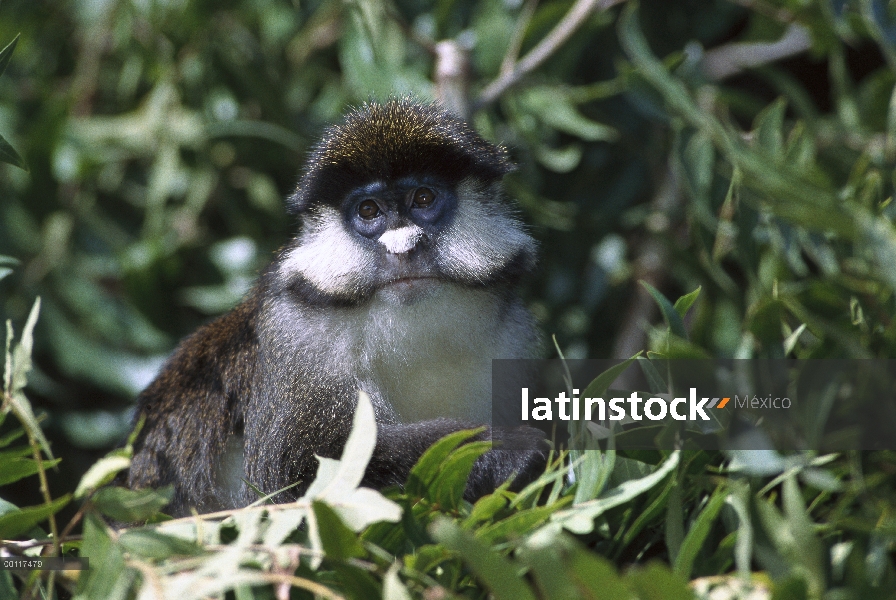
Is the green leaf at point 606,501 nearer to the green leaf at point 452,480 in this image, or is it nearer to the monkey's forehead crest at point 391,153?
the green leaf at point 452,480

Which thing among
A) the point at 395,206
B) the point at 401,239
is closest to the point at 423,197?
the point at 395,206

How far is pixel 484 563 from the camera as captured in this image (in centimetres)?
149

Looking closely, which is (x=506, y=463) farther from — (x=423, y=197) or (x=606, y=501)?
(x=423, y=197)

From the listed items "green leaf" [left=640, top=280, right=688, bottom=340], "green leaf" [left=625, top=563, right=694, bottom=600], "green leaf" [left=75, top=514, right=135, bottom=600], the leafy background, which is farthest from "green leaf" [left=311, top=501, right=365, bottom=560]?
the leafy background

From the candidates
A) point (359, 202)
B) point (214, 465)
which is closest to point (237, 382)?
point (214, 465)

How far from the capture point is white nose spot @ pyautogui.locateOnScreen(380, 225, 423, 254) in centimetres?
281

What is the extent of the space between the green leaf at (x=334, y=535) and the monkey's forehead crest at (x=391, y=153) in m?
1.51

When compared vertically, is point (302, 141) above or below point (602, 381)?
above

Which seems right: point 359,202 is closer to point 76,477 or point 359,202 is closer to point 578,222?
point 578,222

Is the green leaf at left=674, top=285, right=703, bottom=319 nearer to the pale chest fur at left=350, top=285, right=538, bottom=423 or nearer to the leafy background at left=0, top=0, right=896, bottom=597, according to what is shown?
the pale chest fur at left=350, top=285, right=538, bottom=423

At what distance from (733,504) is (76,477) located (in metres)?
4.18

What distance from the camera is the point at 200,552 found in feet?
5.74

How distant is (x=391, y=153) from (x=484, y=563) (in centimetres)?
177

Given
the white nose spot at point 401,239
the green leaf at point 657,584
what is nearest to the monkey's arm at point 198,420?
the white nose spot at point 401,239
